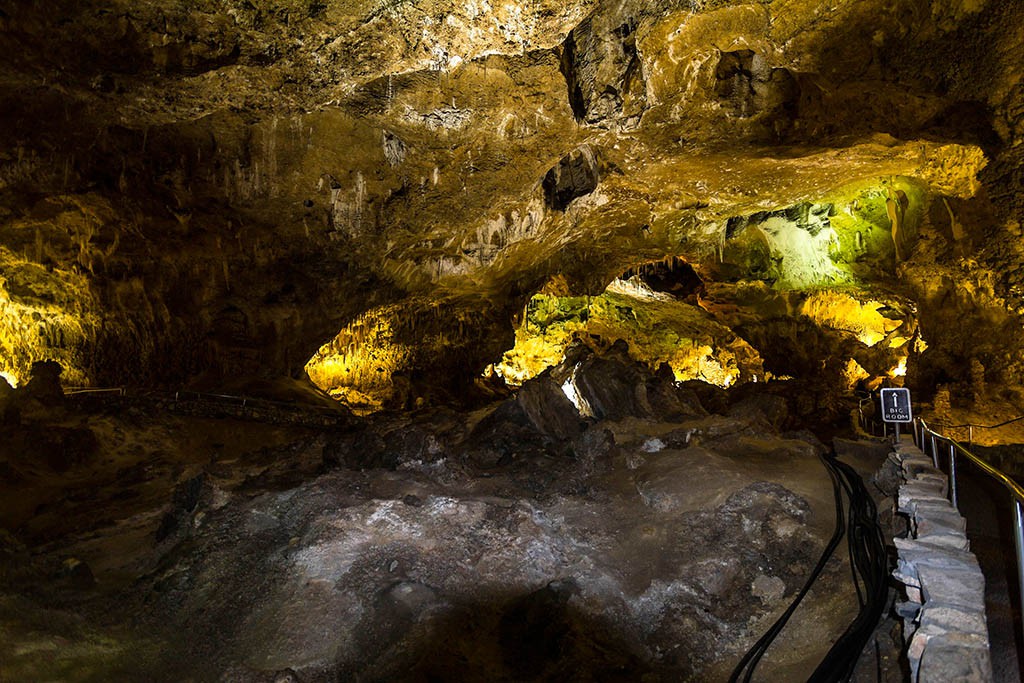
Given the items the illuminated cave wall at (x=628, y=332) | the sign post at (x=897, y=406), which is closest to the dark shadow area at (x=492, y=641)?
the sign post at (x=897, y=406)

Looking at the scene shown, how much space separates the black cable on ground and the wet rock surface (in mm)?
191

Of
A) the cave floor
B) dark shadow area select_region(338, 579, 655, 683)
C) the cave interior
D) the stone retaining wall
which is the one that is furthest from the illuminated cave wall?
the stone retaining wall

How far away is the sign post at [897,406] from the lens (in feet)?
28.1

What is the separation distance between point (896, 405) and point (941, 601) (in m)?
6.15

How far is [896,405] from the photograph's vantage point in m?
8.75

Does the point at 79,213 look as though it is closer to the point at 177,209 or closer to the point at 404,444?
the point at 177,209

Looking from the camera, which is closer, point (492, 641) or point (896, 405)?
point (492, 641)

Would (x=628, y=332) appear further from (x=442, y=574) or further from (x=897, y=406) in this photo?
(x=442, y=574)

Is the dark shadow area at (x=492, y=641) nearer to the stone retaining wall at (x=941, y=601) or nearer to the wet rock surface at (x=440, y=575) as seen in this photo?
the wet rock surface at (x=440, y=575)

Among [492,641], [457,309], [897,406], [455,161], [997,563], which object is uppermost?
[455,161]

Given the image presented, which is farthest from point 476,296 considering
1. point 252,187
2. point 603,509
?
point 603,509

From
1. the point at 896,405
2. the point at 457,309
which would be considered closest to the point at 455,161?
the point at 457,309

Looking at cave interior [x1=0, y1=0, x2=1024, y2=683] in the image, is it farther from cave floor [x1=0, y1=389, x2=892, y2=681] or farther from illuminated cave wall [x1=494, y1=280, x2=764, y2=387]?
illuminated cave wall [x1=494, y1=280, x2=764, y2=387]

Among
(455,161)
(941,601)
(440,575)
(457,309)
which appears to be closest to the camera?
(941,601)
